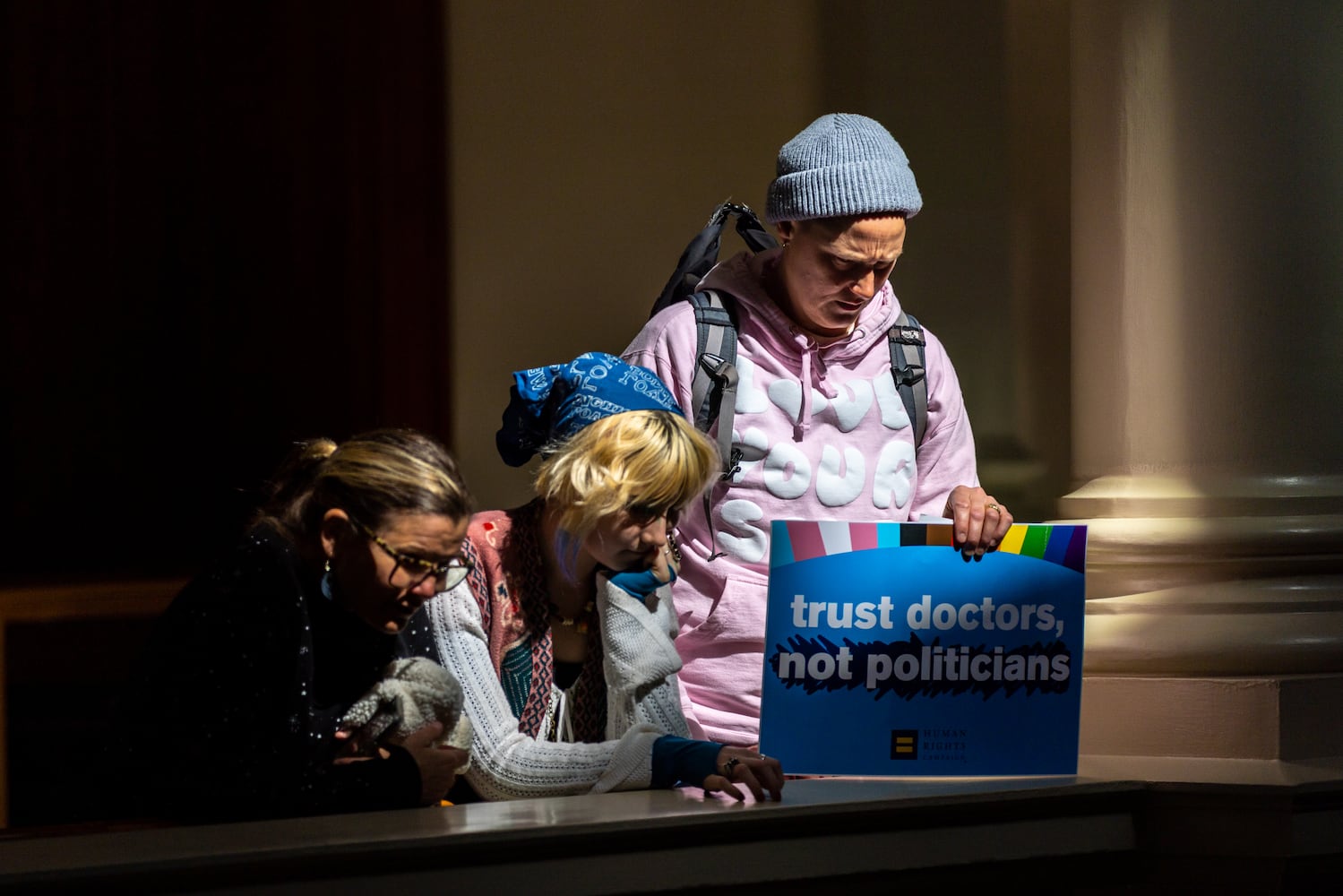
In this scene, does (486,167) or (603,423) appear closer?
(603,423)

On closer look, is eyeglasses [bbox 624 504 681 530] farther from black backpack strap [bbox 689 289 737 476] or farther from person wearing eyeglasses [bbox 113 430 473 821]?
black backpack strap [bbox 689 289 737 476]

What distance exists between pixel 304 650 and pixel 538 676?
49cm

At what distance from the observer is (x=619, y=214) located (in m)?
4.92

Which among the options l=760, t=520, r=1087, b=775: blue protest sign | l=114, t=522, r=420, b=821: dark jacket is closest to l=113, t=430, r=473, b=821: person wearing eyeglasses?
l=114, t=522, r=420, b=821: dark jacket

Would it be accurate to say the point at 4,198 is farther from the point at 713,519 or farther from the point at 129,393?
the point at 713,519

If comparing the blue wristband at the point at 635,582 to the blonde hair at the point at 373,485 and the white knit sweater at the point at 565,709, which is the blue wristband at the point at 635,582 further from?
the blonde hair at the point at 373,485

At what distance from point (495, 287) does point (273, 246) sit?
1.71 m

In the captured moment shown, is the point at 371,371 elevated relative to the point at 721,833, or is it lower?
elevated

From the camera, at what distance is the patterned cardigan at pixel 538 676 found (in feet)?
8.52

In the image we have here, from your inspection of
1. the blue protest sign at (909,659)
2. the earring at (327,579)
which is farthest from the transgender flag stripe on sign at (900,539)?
the earring at (327,579)

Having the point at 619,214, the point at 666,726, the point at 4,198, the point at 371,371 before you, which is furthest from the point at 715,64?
the point at 4,198

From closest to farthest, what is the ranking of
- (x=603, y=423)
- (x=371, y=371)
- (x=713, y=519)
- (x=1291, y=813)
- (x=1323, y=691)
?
(x=603, y=423) < (x=1291, y=813) < (x=713, y=519) < (x=1323, y=691) < (x=371, y=371)

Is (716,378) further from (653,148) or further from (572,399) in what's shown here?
(653,148)

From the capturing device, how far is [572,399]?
274 centimetres
